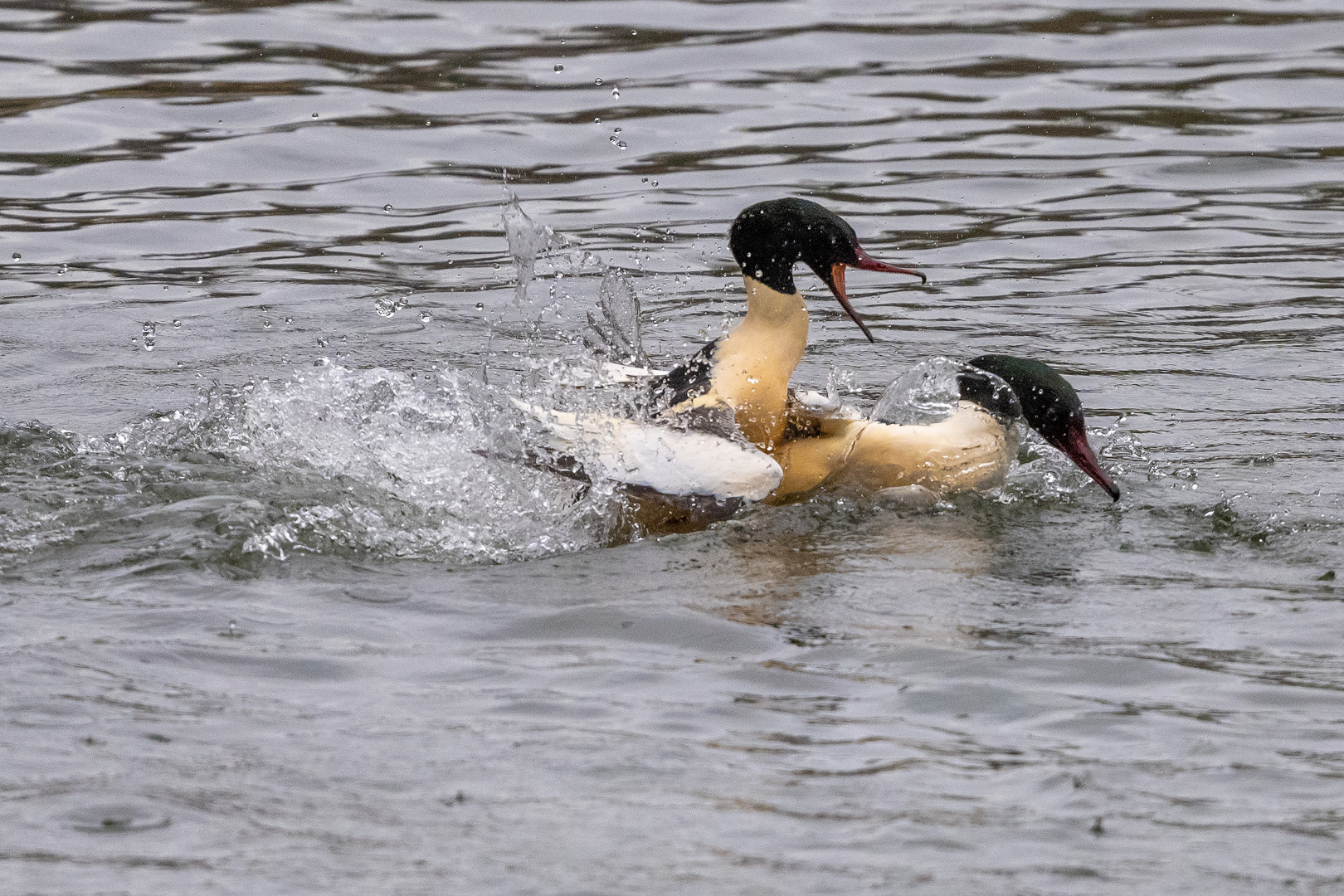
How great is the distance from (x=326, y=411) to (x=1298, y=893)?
450cm

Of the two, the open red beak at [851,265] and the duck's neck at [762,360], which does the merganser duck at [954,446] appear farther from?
the open red beak at [851,265]

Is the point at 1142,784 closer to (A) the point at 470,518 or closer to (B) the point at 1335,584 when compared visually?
(B) the point at 1335,584

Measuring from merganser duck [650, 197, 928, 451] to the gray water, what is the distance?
1.41ft

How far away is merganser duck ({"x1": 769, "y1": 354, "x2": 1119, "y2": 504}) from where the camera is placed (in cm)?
654

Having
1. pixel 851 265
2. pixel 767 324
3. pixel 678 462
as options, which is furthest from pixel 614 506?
pixel 851 265

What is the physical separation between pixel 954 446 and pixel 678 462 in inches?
43.2

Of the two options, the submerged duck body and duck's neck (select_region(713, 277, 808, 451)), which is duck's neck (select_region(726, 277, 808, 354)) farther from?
the submerged duck body

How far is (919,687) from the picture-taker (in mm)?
4641

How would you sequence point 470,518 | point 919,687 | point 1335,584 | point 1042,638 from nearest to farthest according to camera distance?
point 919,687 → point 1042,638 → point 1335,584 → point 470,518

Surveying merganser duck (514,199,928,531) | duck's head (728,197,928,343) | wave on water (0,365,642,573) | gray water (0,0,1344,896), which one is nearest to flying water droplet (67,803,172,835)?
gray water (0,0,1344,896)

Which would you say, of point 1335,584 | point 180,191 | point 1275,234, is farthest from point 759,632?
point 180,191

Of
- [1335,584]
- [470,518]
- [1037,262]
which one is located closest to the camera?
[1335,584]

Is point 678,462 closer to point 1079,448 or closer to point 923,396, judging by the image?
point 923,396

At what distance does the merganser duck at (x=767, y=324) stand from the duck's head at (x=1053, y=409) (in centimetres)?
57
